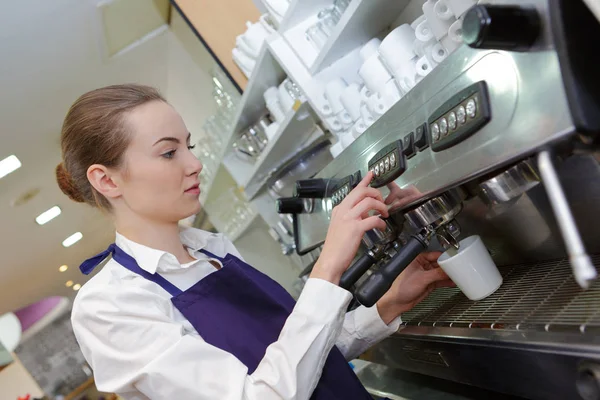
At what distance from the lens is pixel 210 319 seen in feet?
3.09

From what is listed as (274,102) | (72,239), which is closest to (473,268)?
(274,102)

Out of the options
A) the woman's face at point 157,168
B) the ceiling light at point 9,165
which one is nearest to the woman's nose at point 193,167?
the woman's face at point 157,168

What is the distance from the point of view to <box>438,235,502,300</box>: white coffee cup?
0.83 metres

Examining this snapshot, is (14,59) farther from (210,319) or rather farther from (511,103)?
(511,103)

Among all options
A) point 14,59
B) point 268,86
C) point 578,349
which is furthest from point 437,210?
point 14,59

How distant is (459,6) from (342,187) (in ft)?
1.30

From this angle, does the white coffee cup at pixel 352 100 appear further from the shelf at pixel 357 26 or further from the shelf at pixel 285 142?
the shelf at pixel 285 142

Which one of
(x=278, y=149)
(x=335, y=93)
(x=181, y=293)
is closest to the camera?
(x=181, y=293)

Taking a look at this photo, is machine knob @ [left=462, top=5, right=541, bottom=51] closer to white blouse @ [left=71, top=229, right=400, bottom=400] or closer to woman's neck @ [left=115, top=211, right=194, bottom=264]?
white blouse @ [left=71, top=229, right=400, bottom=400]

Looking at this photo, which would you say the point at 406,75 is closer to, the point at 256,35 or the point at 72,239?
the point at 256,35

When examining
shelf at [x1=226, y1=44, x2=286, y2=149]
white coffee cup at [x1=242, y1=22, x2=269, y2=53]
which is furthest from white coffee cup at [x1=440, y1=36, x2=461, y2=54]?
white coffee cup at [x1=242, y1=22, x2=269, y2=53]

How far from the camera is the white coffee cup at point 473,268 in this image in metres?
0.83

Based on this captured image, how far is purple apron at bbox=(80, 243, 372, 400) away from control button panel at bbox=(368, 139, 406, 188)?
33cm

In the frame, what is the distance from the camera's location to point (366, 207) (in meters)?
0.82
